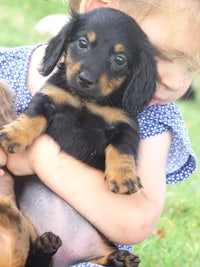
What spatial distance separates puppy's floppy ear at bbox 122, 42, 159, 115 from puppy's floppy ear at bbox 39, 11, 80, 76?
310 mm

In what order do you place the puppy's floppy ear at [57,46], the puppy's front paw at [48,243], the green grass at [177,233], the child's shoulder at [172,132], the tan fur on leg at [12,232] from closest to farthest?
the tan fur on leg at [12,232] → the puppy's front paw at [48,243] → the puppy's floppy ear at [57,46] → the child's shoulder at [172,132] → the green grass at [177,233]

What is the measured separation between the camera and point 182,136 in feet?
10.5

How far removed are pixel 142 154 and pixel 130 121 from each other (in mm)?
259

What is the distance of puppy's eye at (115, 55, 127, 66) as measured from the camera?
262cm

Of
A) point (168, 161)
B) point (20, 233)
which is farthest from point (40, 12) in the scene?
point (20, 233)

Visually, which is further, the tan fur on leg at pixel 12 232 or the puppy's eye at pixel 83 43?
the puppy's eye at pixel 83 43

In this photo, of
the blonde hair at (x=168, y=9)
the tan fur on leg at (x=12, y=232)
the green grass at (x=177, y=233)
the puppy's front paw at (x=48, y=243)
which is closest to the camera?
the tan fur on leg at (x=12, y=232)

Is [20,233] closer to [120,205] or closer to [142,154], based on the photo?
[120,205]

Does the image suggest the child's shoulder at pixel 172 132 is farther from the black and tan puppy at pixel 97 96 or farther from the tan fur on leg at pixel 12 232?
the tan fur on leg at pixel 12 232

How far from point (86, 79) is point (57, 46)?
0.33 meters

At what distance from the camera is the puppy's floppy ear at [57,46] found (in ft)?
9.07

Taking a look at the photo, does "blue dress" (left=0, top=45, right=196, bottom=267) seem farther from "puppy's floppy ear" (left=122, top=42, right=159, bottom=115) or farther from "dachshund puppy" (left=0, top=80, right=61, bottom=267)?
"dachshund puppy" (left=0, top=80, right=61, bottom=267)

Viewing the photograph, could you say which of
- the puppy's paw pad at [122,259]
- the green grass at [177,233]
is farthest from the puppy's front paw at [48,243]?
the green grass at [177,233]

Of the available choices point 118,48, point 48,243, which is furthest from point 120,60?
point 48,243
